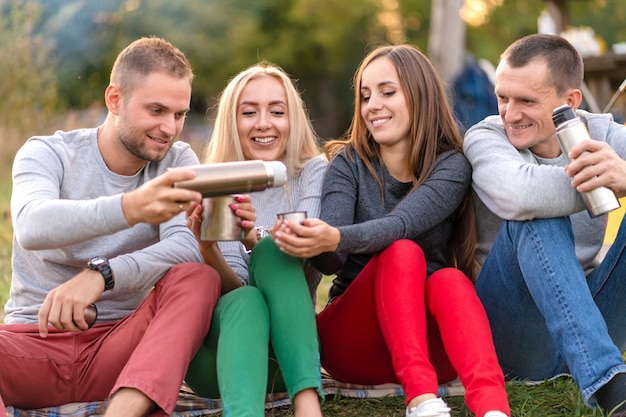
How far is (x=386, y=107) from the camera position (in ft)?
10.5

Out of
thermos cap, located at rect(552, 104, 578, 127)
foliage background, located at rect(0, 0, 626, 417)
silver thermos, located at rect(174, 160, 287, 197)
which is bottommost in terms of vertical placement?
silver thermos, located at rect(174, 160, 287, 197)

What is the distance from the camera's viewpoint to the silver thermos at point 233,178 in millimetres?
2496

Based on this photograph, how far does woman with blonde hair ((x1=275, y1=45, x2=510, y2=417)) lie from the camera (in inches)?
103

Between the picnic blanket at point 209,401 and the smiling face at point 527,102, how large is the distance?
0.97m

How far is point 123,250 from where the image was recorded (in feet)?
9.72

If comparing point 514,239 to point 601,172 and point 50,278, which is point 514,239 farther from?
point 50,278

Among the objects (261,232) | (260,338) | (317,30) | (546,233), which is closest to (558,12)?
(261,232)

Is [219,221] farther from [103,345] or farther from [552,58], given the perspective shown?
[552,58]

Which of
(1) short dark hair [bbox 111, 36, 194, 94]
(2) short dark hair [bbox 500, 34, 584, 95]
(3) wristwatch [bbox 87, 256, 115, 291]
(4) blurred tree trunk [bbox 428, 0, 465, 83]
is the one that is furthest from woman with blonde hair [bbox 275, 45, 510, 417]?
(4) blurred tree trunk [bbox 428, 0, 465, 83]

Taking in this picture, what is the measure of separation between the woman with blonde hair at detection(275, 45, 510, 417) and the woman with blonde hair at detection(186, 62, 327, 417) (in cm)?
12

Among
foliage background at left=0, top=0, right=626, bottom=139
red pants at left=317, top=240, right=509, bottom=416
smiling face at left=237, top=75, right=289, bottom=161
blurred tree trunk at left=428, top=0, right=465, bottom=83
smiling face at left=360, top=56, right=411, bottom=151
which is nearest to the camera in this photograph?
red pants at left=317, top=240, right=509, bottom=416

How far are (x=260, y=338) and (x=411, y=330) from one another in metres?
0.48

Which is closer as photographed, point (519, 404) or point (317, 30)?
point (519, 404)

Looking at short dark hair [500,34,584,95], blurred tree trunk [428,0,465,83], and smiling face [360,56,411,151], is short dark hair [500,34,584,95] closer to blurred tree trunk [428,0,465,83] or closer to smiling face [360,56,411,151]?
smiling face [360,56,411,151]
